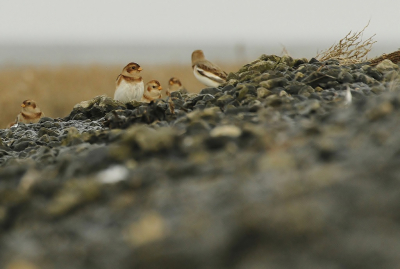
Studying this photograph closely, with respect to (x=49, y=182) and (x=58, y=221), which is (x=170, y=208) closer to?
(x=58, y=221)

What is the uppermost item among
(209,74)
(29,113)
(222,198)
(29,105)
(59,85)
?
(222,198)

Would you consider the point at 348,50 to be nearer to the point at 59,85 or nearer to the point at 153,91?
the point at 153,91

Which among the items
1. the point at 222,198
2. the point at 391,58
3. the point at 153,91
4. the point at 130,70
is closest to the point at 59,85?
the point at 153,91

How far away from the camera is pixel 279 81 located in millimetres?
5332

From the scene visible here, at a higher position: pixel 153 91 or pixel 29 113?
pixel 153 91

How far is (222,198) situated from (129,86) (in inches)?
203

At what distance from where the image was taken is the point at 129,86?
7270mm

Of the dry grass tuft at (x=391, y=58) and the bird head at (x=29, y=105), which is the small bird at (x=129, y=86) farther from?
the dry grass tuft at (x=391, y=58)

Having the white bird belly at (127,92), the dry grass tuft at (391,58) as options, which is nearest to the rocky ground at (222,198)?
the dry grass tuft at (391,58)

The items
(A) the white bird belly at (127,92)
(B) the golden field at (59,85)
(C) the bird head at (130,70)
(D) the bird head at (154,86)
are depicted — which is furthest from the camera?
(B) the golden field at (59,85)

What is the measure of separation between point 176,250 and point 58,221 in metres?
0.85

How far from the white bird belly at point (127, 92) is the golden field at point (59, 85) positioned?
579 cm

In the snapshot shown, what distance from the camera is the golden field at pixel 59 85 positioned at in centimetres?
1321

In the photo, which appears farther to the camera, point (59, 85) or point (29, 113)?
point (59, 85)
